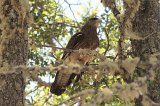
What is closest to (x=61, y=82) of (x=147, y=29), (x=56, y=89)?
(x=56, y=89)

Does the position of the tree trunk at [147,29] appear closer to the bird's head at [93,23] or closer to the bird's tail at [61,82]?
the bird's tail at [61,82]

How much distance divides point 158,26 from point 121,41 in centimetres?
53

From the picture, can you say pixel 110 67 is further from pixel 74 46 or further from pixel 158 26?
pixel 74 46

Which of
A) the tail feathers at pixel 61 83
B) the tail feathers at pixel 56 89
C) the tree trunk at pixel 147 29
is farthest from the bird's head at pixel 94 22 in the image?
the tree trunk at pixel 147 29

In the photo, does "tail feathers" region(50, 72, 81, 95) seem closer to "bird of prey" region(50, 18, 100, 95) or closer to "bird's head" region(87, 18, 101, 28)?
"bird of prey" region(50, 18, 100, 95)

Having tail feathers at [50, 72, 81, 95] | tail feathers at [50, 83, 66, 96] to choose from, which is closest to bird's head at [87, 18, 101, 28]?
tail feathers at [50, 72, 81, 95]

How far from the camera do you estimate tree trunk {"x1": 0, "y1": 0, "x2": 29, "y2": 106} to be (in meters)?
3.37

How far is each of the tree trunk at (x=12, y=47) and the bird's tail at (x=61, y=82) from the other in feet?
5.97

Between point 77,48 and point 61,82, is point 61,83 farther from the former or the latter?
point 77,48

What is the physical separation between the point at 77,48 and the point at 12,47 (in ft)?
7.32

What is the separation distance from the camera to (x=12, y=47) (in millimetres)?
3508

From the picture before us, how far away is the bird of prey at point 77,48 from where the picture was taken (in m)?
5.46

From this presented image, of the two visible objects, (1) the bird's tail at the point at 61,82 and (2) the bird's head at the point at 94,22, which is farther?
(2) the bird's head at the point at 94,22

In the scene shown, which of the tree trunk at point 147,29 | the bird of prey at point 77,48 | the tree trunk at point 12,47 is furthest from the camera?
the bird of prey at point 77,48
